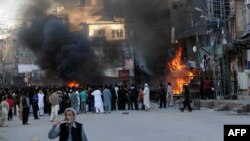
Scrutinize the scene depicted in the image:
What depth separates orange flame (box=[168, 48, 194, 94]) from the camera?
41753 millimetres

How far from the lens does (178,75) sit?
44.0 m

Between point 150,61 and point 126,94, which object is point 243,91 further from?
point 150,61

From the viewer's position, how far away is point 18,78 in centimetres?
9125

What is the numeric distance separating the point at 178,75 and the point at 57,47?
45.1 ft

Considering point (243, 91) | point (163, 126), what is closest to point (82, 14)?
point (243, 91)

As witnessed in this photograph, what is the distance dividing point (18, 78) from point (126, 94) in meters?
65.1

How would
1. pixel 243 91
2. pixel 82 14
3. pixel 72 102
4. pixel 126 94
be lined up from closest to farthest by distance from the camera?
pixel 72 102 < pixel 126 94 < pixel 243 91 < pixel 82 14

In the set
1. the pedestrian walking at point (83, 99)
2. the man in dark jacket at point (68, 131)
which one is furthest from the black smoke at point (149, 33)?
the man in dark jacket at point (68, 131)

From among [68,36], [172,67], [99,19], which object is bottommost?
[172,67]

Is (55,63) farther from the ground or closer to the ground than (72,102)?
farther from the ground

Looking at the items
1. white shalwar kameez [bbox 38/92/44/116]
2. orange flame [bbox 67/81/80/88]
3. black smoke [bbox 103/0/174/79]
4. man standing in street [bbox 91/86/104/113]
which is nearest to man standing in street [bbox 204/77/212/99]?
man standing in street [bbox 91/86/104/113]

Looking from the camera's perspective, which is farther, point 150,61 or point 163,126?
point 150,61

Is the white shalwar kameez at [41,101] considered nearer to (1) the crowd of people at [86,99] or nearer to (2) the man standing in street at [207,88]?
(1) the crowd of people at [86,99]

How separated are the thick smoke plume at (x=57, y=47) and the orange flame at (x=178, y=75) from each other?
27.0 feet
